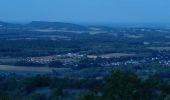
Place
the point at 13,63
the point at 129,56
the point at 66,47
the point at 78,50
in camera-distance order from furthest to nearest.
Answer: the point at 66,47 → the point at 78,50 → the point at 129,56 → the point at 13,63

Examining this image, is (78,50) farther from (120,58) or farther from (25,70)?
(25,70)

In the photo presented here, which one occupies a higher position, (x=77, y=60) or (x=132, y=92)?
(x=132, y=92)

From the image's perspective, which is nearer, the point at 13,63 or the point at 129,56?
the point at 13,63

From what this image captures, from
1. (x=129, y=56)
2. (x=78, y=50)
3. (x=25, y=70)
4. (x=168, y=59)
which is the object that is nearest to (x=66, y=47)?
(x=78, y=50)

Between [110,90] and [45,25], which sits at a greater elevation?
[110,90]

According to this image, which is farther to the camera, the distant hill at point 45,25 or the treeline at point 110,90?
the distant hill at point 45,25

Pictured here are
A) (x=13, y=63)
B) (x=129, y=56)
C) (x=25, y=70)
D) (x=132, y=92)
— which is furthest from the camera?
(x=129, y=56)

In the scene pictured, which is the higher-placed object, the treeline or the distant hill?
the treeline

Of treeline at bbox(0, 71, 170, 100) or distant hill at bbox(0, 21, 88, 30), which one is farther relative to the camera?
distant hill at bbox(0, 21, 88, 30)

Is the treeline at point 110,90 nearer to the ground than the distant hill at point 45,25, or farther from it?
farther from it

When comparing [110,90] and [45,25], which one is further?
[45,25]
